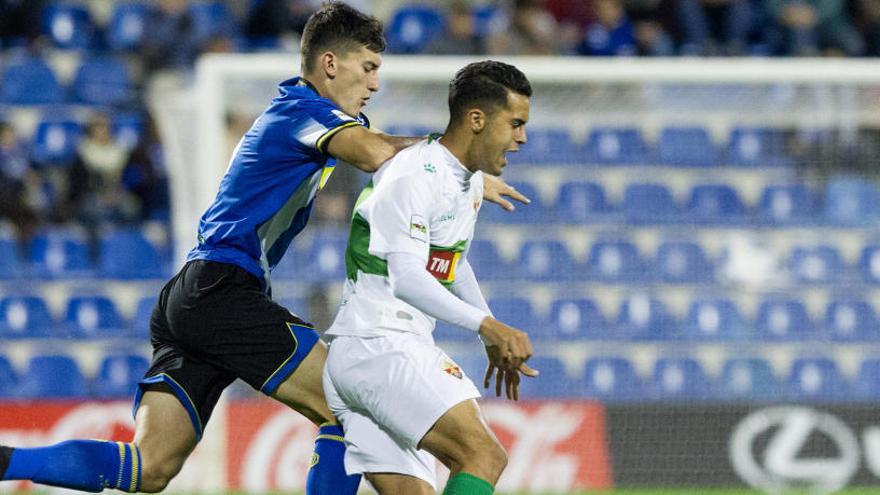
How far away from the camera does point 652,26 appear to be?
41.4 feet

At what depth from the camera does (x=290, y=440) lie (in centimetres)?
916

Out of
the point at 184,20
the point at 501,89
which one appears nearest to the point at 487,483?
the point at 501,89

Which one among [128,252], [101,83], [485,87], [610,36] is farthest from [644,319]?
[101,83]

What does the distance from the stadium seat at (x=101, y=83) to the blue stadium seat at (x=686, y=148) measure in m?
4.79

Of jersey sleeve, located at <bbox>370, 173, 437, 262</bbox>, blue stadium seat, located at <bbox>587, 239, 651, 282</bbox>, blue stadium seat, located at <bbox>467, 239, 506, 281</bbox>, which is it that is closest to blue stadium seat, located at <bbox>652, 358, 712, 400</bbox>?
blue stadium seat, located at <bbox>587, 239, 651, 282</bbox>

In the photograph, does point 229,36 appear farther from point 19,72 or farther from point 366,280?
point 366,280

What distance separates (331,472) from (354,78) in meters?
1.36

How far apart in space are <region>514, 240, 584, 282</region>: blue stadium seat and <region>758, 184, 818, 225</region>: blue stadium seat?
123cm

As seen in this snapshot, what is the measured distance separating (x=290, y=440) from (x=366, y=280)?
467 centimetres

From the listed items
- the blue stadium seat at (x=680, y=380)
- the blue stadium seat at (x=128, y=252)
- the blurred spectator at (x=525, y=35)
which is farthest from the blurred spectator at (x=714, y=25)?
the blue stadium seat at (x=128, y=252)

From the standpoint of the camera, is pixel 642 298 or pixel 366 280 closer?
pixel 366 280

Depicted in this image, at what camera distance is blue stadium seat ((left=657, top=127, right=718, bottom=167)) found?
30.5ft

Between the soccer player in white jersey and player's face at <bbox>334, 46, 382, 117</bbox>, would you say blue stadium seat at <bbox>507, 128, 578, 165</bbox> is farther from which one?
the soccer player in white jersey

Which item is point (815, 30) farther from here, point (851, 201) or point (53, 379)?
point (53, 379)
